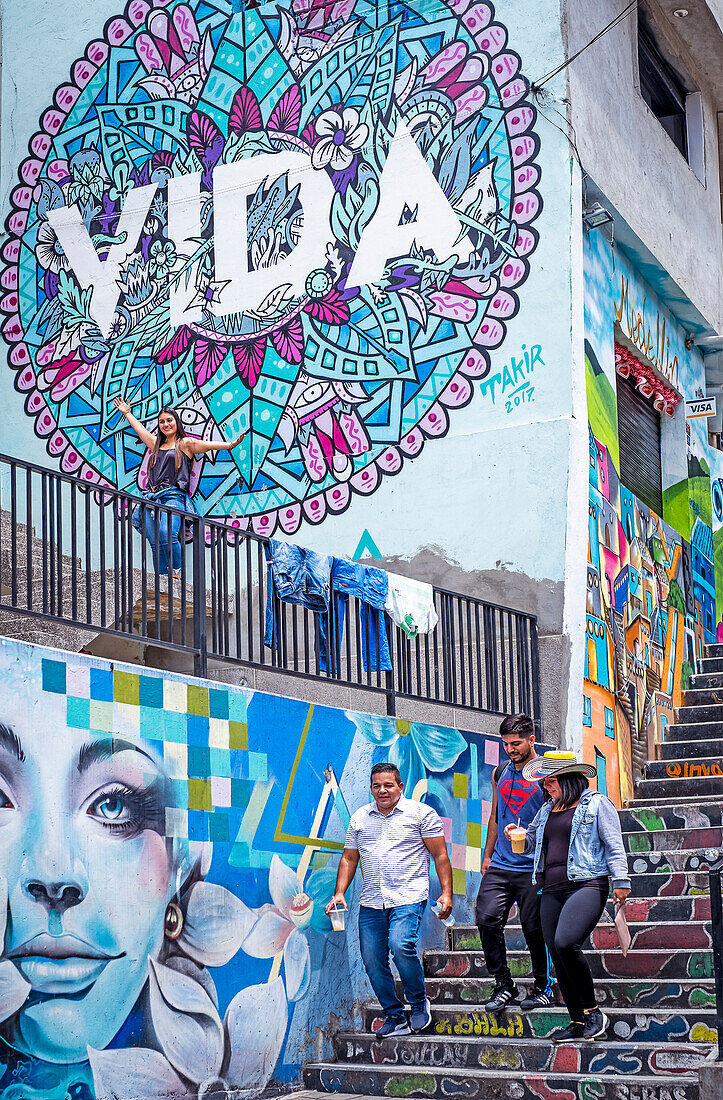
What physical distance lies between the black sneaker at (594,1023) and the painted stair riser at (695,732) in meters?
7.16

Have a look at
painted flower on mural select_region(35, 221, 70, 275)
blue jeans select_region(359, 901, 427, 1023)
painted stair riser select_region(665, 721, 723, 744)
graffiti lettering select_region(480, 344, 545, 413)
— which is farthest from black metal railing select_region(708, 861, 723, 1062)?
painted flower on mural select_region(35, 221, 70, 275)

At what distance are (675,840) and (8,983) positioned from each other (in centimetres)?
574

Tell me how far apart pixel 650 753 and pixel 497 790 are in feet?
20.2

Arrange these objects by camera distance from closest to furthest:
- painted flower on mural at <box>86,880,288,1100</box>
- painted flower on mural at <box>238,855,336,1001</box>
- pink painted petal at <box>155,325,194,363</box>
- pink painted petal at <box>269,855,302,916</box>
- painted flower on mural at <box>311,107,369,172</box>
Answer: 1. painted flower on mural at <box>86,880,288,1100</box>
2. painted flower on mural at <box>238,855,336,1001</box>
3. pink painted petal at <box>269,855,302,916</box>
4. painted flower on mural at <box>311,107,369,172</box>
5. pink painted petal at <box>155,325,194,363</box>

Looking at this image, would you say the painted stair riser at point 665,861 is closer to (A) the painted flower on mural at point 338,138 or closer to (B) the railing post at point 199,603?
(B) the railing post at point 199,603

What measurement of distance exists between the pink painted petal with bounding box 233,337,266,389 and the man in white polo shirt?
5951mm

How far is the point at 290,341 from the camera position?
47.7ft

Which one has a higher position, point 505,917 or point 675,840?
point 675,840

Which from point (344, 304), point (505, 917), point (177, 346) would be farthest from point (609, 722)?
point (177, 346)

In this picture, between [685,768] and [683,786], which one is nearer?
[683,786]

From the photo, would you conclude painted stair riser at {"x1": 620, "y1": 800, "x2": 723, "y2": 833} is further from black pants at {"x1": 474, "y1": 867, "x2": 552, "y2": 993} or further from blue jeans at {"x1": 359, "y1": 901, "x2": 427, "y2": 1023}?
blue jeans at {"x1": 359, "y1": 901, "x2": 427, "y2": 1023}

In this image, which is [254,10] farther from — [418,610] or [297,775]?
[297,775]

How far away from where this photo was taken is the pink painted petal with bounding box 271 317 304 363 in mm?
14484

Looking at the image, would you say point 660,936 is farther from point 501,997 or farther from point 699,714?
point 699,714
